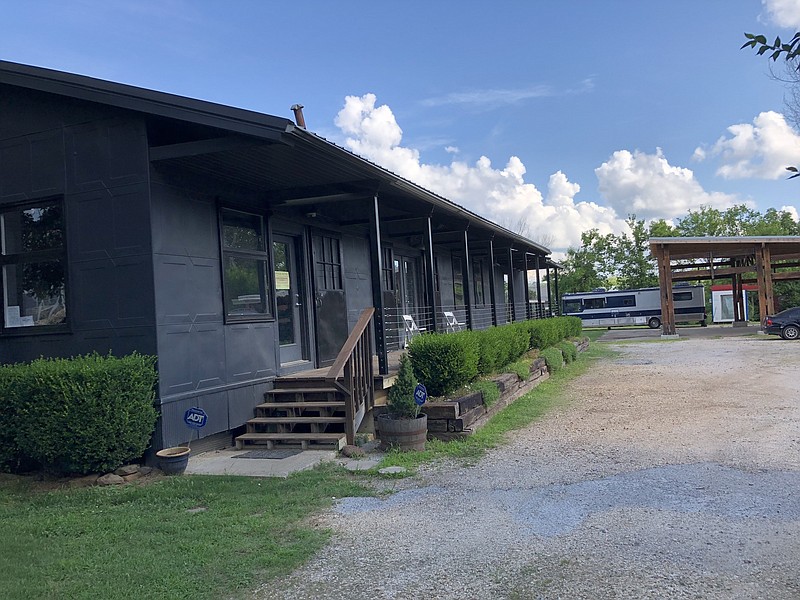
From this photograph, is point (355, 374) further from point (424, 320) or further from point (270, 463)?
point (424, 320)

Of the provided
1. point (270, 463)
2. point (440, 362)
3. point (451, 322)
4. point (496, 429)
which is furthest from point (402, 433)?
point (451, 322)

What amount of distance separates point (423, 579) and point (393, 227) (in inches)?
375

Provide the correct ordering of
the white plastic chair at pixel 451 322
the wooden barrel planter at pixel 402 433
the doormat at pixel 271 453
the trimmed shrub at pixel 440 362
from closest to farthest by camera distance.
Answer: the wooden barrel planter at pixel 402 433, the doormat at pixel 271 453, the trimmed shrub at pixel 440 362, the white plastic chair at pixel 451 322

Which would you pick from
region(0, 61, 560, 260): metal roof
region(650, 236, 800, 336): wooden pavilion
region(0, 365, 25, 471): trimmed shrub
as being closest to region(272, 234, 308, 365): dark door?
region(0, 61, 560, 260): metal roof

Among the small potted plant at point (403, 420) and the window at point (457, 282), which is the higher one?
the window at point (457, 282)

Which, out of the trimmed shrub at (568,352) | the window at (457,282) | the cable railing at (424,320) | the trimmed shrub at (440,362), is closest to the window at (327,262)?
the cable railing at (424,320)

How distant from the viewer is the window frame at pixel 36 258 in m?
7.19

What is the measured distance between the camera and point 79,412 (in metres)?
5.93

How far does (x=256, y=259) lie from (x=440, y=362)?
2.78 m

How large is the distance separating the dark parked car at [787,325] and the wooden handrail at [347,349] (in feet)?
65.1

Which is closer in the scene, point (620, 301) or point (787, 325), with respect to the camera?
point (787, 325)

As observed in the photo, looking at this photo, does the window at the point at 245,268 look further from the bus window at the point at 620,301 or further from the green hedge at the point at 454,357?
the bus window at the point at 620,301

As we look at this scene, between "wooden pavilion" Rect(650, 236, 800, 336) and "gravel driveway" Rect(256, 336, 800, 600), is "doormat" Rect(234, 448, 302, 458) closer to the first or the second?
"gravel driveway" Rect(256, 336, 800, 600)

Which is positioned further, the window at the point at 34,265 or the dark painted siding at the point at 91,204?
the window at the point at 34,265
